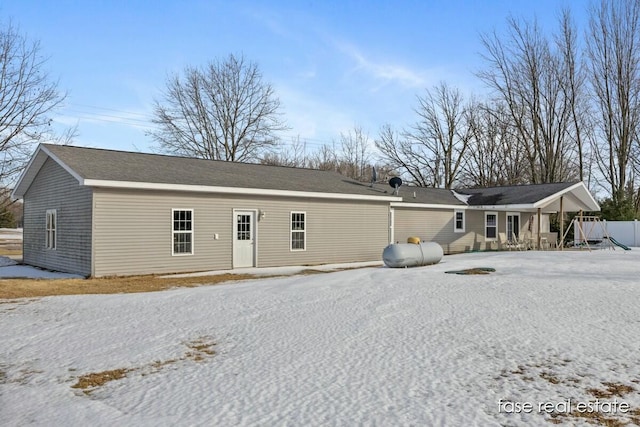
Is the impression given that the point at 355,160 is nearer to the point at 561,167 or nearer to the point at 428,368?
the point at 561,167

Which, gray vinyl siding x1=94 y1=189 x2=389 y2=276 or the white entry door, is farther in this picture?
the white entry door

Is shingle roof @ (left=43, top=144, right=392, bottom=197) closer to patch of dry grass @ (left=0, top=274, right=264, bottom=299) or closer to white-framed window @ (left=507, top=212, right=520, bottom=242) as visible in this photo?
patch of dry grass @ (left=0, top=274, right=264, bottom=299)

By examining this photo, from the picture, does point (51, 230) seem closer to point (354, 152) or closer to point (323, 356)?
point (323, 356)

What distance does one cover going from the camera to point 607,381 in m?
4.81

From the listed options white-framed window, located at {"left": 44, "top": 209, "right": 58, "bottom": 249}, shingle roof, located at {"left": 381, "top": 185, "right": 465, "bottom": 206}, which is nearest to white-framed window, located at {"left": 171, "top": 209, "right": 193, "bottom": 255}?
white-framed window, located at {"left": 44, "top": 209, "right": 58, "bottom": 249}

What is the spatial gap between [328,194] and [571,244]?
16893mm

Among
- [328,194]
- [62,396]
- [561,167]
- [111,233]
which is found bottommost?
[62,396]

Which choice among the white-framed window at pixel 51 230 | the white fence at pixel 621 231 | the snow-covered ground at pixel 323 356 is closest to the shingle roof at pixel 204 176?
the white-framed window at pixel 51 230

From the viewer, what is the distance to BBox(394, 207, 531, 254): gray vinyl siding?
73.7ft

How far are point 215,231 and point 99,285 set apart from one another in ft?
13.6

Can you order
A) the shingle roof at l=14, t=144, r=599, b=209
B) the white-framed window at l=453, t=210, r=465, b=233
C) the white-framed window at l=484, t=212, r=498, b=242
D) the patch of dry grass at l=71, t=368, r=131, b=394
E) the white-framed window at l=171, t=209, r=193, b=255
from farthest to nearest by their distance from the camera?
the white-framed window at l=484, t=212, r=498, b=242 < the white-framed window at l=453, t=210, r=465, b=233 < the white-framed window at l=171, t=209, r=193, b=255 < the shingle roof at l=14, t=144, r=599, b=209 < the patch of dry grass at l=71, t=368, r=131, b=394

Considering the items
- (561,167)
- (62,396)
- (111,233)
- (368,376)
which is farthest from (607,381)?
(561,167)

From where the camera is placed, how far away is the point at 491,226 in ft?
84.5

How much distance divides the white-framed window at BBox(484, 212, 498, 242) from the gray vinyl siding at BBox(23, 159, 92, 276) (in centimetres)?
1913
